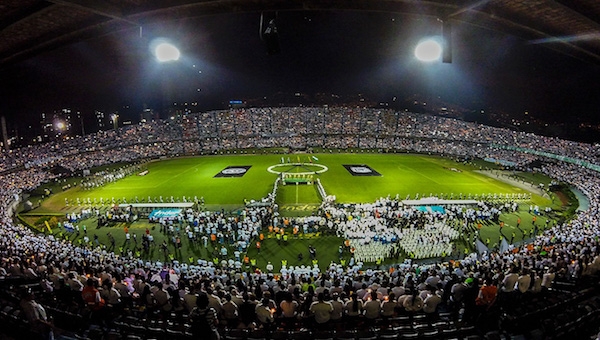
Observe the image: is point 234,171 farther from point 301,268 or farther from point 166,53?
point 166,53

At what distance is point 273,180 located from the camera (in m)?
46.8

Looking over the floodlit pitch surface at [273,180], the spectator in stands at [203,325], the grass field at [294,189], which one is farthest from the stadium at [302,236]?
the floodlit pitch surface at [273,180]

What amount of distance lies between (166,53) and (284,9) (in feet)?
12.9

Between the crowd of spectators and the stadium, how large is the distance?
87 millimetres

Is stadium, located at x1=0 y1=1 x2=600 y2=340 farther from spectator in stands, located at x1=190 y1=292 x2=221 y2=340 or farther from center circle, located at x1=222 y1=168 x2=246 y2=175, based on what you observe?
center circle, located at x1=222 y1=168 x2=246 y2=175

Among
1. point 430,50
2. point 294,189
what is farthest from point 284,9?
point 294,189

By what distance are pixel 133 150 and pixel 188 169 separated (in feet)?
79.2

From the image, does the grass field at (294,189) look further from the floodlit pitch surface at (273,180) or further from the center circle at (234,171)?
the center circle at (234,171)

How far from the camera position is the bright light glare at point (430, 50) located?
31.6 ft

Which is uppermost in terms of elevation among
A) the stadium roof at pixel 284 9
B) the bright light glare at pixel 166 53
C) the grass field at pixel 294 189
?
the stadium roof at pixel 284 9

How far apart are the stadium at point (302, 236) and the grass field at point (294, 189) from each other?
286mm

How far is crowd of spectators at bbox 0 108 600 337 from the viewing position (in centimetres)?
843

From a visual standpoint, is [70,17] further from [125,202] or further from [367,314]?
[125,202]

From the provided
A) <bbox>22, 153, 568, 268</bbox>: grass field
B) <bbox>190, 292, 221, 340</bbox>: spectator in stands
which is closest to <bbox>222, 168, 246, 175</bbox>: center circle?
<bbox>22, 153, 568, 268</bbox>: grass field
